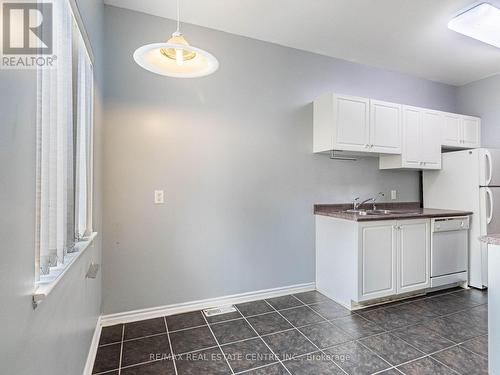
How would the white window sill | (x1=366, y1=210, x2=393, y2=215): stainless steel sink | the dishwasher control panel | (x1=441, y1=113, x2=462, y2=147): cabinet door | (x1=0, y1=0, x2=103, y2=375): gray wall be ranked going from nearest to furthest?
(x1=0, y1=0, x2=103, y2=375): gray wall → the white window sill → the dishwasher control panel → (x1=366, y1=210, x2=393, y2=215): stainless steel sink → (x1=441, y1=113, x2=462, y2=147): cabinet door

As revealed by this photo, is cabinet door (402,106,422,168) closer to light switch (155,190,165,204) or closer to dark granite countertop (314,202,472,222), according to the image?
dark granite countertop (314,202,472,222)

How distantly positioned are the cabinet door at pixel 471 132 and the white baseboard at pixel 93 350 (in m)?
4.64

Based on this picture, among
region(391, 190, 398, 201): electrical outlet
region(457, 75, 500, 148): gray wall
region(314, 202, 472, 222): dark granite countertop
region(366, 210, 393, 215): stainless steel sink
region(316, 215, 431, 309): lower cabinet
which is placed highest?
region(457, 75, 500, 148): gray wall

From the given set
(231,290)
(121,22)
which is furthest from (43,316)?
(121,22)

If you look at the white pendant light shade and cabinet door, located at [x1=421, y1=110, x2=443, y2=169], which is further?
cabinet door, located at [x1=421, y1=110, x2=443, y2=169]

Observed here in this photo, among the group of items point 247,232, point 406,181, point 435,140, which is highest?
point 435,140

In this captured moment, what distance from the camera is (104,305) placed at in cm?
234

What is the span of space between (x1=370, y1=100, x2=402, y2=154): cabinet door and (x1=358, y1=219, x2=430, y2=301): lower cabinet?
872mm

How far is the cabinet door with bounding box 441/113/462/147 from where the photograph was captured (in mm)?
3500

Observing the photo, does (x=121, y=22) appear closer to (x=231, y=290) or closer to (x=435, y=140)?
(x=231, y=290)

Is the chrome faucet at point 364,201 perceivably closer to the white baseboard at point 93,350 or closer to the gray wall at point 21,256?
the white baseboard at point 93,350

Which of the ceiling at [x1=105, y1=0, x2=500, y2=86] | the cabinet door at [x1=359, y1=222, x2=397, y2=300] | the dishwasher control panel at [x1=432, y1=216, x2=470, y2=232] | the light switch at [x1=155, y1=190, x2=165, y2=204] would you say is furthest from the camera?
the dishwasher control panel at [x1=432, y1=216, x2=470, y2=232]

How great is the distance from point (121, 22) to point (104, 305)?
2.49 meters

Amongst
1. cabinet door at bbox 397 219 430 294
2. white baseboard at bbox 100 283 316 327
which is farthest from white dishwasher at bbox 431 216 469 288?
white baseboard at bbox 100 283 316 327
